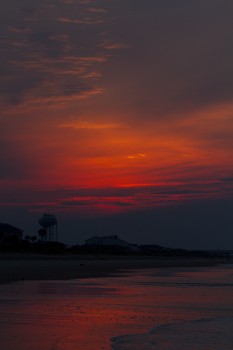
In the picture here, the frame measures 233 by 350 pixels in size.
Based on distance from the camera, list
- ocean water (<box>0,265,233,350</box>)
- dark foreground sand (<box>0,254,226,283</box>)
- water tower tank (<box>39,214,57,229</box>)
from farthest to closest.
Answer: water tower tank (<box>39,214,57,229</box>) < dark foreground sand (<box>0,254,226,283</box>) < ocean water (<box>0,265,233,350</box>)

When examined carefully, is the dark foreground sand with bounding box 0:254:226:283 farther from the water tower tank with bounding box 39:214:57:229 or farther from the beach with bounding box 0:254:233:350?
the water tower tank with bounding box 39:214:57:229

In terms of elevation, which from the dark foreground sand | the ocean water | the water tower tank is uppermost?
→ the water tower tank

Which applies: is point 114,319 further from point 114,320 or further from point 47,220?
point 47,220

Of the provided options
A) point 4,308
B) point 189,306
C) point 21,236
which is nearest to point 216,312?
point 189,306

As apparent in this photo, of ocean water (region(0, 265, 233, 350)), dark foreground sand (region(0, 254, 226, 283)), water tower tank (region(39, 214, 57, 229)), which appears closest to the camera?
ocean water (region(0, 265, 233, 350))

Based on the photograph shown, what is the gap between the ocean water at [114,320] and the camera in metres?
12.8

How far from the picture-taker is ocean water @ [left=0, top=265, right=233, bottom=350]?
12820 millimetres

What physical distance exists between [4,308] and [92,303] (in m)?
3.60

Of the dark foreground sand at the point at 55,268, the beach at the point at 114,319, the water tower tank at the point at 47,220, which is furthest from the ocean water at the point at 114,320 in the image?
the water tower tank at the point at 47,220

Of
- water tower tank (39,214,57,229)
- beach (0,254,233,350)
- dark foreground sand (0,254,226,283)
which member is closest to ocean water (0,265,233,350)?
beach (0,254,233,350)

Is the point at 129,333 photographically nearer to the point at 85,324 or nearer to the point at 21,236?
the point at 85,324

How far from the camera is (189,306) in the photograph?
65.8 feet

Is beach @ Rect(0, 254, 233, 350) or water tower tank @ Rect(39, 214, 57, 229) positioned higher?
water tower tank @ Rect(39, 214, 57, 229)

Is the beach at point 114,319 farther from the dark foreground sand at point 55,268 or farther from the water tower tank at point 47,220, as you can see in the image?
the water tower tank at point 47,220
